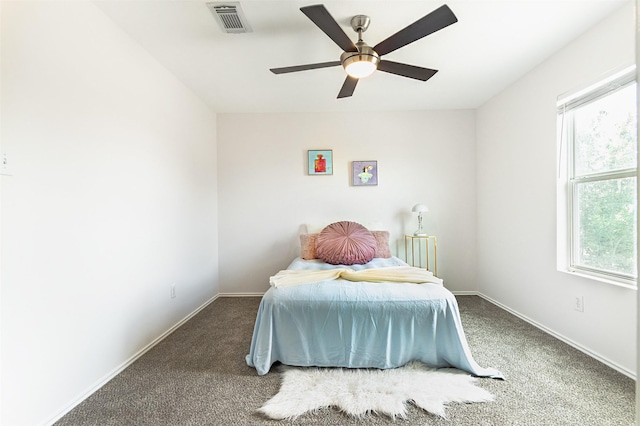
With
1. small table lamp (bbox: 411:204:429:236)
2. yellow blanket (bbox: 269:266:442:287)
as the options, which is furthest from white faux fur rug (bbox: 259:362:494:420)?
small table lamp (bbox: 411:204:429:236)

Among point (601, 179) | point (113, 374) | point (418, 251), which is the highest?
point (601, 179)

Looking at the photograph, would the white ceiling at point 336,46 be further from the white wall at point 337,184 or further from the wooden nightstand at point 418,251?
the wooden nightstand at point 418,251

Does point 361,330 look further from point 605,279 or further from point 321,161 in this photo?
point 321,161

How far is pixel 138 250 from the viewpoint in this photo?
2137 mm

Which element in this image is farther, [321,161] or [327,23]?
[321,161]

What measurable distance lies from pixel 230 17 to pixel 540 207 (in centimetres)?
312

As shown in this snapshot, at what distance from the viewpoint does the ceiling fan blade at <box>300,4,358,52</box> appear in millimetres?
1427

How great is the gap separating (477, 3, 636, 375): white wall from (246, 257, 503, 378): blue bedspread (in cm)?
97

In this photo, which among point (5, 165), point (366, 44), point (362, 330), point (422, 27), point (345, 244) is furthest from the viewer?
point (345, 244)

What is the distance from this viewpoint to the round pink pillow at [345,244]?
9.39 ft

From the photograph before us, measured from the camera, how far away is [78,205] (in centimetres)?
162

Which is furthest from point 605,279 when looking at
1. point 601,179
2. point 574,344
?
point 601,179

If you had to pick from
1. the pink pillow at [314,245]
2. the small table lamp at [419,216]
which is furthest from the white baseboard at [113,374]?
the small table lamp at [419,216]

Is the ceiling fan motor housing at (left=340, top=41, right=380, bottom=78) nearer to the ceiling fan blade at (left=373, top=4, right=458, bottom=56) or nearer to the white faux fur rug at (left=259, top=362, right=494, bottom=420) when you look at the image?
the ceiling fan blade at (left=373, top=4, right=458, bottom=56)
